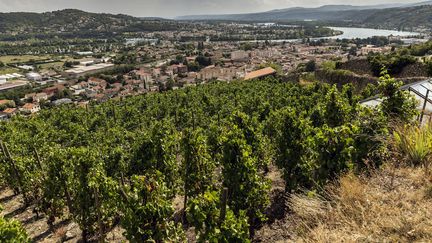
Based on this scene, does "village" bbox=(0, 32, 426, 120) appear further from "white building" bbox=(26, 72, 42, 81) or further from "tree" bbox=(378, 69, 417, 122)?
"tree" bbox=(378, 69, 417, 122)

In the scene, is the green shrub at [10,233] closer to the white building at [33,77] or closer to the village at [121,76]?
the village at [121,76]

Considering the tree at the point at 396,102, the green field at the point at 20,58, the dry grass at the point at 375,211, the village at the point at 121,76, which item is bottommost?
the village at the point at 121,76

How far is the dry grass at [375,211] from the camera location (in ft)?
15.0

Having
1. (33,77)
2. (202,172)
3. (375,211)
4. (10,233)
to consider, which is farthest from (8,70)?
(375,211)

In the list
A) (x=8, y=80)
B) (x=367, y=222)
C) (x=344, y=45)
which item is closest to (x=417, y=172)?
(x=367, y=222)

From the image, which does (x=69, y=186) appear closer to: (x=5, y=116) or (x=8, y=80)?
(x=5, y=116)

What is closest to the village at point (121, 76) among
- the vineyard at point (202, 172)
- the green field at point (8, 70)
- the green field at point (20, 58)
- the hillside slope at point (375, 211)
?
the green field at point (8, 70)

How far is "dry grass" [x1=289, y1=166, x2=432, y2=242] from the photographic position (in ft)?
15.0

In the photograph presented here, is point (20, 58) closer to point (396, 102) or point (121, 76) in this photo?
point (121, 76)

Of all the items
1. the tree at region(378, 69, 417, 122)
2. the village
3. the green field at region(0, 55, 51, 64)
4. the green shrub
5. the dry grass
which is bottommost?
the village

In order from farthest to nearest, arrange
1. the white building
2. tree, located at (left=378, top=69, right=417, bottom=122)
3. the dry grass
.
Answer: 1. the white building
2. tree, located at (left=378, top=69, right=417, bottom=122)
3. the dry grass

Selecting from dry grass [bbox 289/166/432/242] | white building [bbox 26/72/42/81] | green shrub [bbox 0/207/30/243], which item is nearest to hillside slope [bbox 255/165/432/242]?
dry grass [bbox 289/166/432/242]

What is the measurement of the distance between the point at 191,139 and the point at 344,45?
15036 cm

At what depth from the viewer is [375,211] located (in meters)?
5.06
